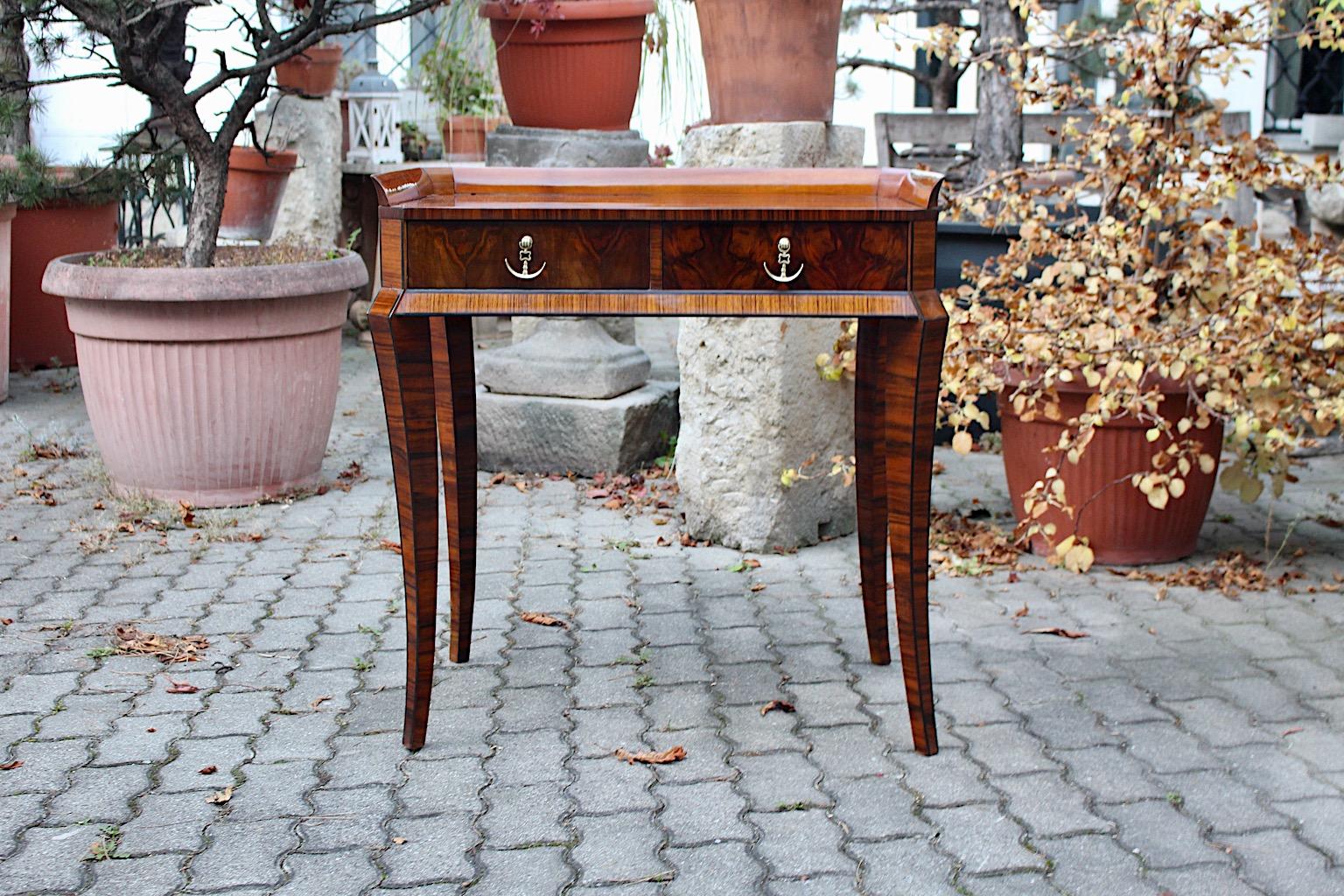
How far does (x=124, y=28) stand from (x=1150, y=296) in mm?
2748

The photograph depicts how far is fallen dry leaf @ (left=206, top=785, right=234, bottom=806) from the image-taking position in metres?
2.38

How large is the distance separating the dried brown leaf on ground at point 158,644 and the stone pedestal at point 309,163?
3.90 metres

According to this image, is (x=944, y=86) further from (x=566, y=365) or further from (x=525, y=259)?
(x=525, y=259)

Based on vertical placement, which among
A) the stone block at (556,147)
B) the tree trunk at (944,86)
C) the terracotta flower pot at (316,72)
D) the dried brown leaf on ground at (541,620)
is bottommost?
the dried brown leaf on ground at (541,620)

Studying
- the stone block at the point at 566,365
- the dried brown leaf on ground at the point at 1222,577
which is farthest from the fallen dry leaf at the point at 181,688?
the dried brown leaf on ground at the point at 1222,577

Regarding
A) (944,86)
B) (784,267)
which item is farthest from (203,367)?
(944,86)

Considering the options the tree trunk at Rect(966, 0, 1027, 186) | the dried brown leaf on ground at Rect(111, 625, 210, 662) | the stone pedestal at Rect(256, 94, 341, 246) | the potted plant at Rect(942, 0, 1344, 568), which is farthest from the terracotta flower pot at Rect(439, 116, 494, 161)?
the dried brown leaf on ground at Rect(111, 625, 210, 662)

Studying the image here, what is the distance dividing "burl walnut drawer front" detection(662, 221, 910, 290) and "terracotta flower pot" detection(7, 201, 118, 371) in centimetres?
450

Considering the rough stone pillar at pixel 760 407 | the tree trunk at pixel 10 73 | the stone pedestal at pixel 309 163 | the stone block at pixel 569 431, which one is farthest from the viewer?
the stone pedestal at pixel 309 163

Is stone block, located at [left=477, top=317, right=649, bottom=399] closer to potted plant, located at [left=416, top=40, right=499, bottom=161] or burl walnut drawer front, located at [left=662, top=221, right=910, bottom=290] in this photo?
burl walnut drawer front, located at [left=662, top=221, right=910, bottom=290]

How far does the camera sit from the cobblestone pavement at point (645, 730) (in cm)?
220

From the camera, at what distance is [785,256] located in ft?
7.80

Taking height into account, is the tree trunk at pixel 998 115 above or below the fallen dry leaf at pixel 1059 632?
above

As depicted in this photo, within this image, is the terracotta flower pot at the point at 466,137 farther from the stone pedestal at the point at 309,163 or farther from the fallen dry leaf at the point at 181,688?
the fallen dry leaf at the point at 181,688
